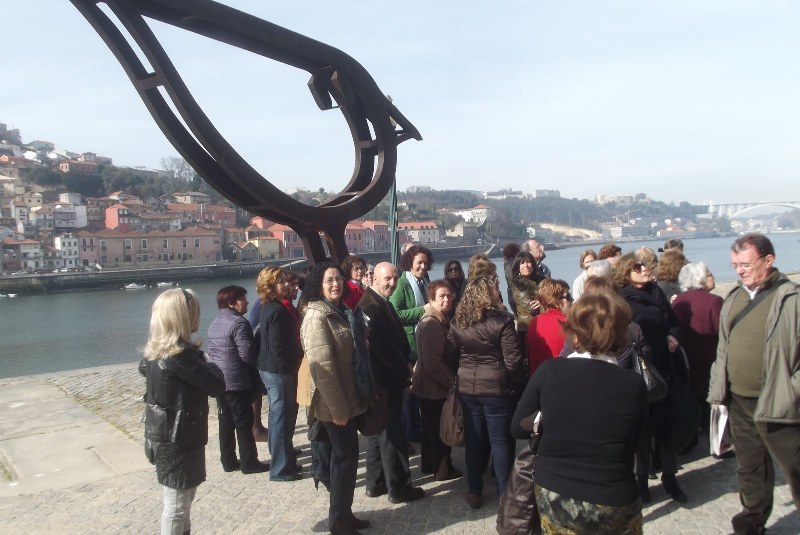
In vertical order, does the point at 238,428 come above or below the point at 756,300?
below

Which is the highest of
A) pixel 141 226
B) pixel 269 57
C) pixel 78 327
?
pixel 269 57

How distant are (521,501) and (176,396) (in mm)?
1524

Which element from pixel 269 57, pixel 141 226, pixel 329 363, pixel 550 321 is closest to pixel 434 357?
pixel 550 321

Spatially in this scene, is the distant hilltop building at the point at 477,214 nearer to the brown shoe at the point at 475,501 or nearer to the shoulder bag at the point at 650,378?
the brown shoe at the point at 475,501

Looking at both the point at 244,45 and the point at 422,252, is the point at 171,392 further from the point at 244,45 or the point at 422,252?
the point at 244,45

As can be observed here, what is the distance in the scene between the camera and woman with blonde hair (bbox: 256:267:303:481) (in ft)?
12.7

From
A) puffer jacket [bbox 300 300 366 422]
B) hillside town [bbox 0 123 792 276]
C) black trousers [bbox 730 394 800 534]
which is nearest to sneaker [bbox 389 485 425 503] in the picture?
puffer jacket [bbox 300 300 366 422]

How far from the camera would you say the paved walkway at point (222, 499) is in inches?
127

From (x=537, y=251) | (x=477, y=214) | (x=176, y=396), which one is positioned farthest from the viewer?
(x=477, y=214)

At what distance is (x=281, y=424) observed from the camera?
3.91 metres

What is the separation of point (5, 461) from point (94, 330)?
25.8 meters

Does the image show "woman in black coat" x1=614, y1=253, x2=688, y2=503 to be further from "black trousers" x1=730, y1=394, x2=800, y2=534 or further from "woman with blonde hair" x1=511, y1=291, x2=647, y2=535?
"woman with blonde hair" x1=511, y1=291, x2=647, y2=535

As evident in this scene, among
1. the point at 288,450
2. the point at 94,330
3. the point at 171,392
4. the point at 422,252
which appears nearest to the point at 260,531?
the point at 288,450

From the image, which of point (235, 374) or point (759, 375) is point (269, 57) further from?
point (759, 375)
